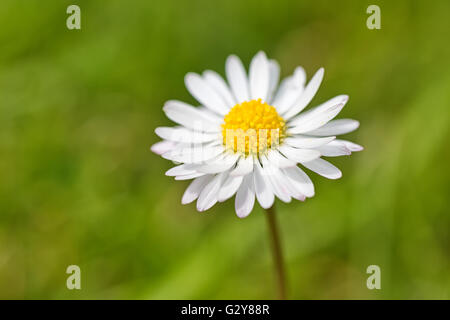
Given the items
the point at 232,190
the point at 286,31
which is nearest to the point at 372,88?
the point at 286,31

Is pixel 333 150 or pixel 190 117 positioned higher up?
pixel 190 117

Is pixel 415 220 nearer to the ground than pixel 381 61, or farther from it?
nearer to the ground

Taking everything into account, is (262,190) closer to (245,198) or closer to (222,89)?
(245,198)

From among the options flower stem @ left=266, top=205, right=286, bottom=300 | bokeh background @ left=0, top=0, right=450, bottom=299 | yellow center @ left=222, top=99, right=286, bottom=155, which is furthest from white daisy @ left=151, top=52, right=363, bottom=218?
bokeh background @ left=0, top=0, right=450, bottom=299

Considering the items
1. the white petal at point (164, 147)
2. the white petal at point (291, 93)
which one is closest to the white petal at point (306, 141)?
the white petal at point (291, 93)

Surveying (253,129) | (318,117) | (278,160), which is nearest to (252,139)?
(253,129)
